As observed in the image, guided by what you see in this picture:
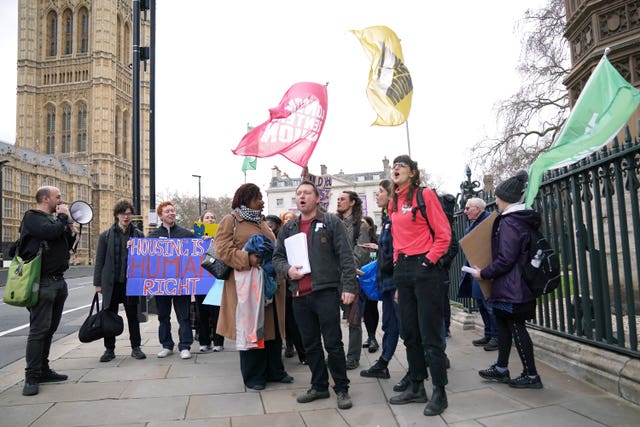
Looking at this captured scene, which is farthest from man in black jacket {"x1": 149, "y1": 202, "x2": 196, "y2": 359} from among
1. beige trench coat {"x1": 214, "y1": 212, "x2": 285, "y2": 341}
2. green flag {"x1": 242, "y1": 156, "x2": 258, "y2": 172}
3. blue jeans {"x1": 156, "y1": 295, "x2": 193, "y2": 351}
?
green flag {"x1": 242, "y1": 156, "x2": 258, "y2": 172}

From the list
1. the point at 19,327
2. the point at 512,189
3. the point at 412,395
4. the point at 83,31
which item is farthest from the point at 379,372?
the point at 83,31

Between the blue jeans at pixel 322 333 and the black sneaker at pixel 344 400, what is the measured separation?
42 mm

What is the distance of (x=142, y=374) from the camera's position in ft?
17.4

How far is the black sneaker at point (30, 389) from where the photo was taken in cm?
457

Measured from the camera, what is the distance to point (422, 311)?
12.6ft

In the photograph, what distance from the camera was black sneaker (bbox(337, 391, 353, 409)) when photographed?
3.93 metres

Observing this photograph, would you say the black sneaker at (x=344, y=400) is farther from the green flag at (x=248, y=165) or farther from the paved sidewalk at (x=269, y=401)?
the green flag at (x=248, y=165)

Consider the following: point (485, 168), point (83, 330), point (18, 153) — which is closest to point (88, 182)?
point (18, 153)

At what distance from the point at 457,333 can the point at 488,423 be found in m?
3.77

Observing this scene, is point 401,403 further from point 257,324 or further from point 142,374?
point 142,374

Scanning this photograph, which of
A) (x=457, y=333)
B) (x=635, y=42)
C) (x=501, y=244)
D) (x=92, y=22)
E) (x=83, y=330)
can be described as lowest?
(x=457, y=333)

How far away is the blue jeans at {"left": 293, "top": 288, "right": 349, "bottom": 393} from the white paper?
0.26m

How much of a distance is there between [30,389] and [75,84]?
317ft

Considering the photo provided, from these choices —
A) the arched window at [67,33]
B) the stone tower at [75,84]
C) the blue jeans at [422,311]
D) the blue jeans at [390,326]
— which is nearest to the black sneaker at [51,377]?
the blue jeans at [390,326]
